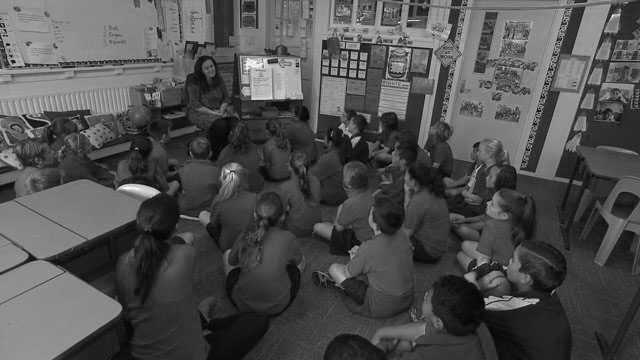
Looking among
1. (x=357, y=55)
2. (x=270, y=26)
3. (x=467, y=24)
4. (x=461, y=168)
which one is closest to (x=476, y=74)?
(x=467, y=24)

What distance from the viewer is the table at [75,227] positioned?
1.38 metres

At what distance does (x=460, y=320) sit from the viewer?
3.99 ft

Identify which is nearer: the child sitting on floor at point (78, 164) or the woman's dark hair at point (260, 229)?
the woman's dark hair at point (260, 229)

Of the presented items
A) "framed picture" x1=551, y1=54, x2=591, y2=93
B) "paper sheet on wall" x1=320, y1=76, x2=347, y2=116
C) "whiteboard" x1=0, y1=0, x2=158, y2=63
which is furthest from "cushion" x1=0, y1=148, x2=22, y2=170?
"framed picture" x1=551, y1=54, x2=591, y2=93

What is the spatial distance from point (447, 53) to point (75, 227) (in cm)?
443

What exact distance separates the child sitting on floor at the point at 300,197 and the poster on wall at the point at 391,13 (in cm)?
296

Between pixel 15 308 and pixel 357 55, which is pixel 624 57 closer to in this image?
pixel 357 55

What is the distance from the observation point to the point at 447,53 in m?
4.58

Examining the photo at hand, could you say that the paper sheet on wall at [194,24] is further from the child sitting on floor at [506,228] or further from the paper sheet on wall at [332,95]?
the child sitting on floor at [506,228]

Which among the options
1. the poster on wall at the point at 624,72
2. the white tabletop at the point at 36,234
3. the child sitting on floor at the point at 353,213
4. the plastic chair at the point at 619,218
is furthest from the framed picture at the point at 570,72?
the white tabletop at the point at 36,234

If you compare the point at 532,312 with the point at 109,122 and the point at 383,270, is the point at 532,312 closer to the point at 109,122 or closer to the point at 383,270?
the point at 383,270

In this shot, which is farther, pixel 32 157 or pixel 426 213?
pixel 426 213

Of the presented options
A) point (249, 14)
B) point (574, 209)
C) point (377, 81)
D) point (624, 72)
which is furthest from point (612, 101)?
point (249, 14)

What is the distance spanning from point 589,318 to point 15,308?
2925 millimetres
